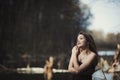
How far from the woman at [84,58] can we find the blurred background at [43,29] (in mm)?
724

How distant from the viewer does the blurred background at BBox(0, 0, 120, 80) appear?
3.20 metres

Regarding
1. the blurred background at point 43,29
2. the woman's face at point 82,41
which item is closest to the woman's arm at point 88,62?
the woman's face at point 82,41

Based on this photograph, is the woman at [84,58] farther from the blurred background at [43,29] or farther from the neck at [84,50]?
the blurred background at [43,29]

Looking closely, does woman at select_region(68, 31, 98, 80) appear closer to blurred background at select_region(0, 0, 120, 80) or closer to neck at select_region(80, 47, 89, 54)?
neck at select_region(80, 47, 89, 54)

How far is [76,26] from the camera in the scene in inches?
130

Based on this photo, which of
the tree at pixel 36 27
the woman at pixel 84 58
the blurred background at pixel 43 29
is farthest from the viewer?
the tree at pixel 36 27

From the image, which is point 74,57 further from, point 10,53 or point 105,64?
point 10,53

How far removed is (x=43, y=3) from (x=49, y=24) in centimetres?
25

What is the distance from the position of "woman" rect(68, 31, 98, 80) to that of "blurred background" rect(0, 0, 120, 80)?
72 cm

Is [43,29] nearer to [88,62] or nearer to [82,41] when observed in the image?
[82,41]

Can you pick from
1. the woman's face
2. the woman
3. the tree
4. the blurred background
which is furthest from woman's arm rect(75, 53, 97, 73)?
the tree

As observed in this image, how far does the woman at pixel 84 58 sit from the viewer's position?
236 centimetres

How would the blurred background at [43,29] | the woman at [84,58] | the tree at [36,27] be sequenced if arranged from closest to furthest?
the woman at [84,58]
the blurred background at [43,29]
the tree at [36,27]

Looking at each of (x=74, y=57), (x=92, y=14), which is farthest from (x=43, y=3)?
(x=74, y=57)
